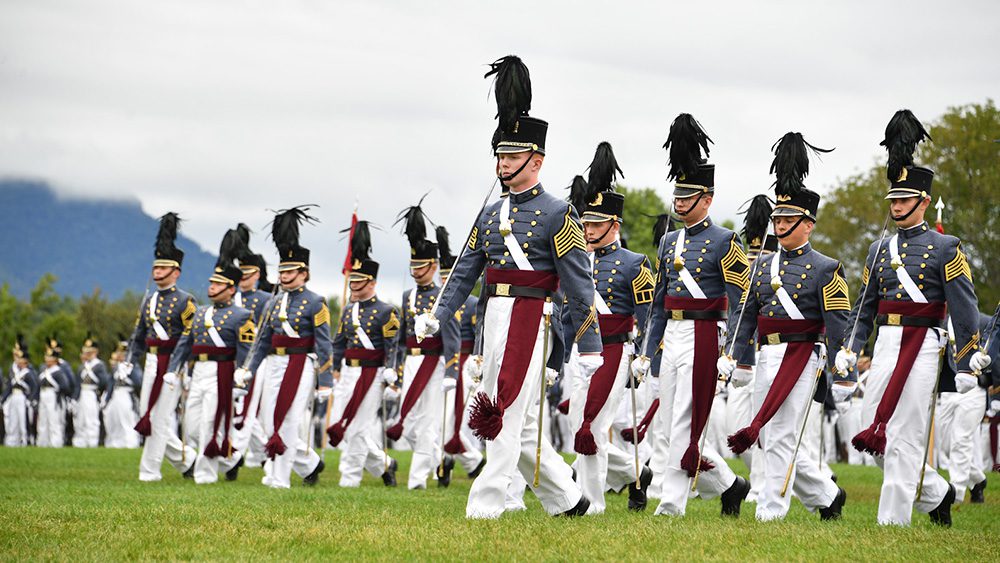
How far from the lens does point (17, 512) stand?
10.0 meters

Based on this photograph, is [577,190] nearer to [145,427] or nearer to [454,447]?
[454,447]

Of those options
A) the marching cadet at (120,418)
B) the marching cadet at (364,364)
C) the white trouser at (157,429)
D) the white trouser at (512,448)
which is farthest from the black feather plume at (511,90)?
the marching cadet at (120,418)

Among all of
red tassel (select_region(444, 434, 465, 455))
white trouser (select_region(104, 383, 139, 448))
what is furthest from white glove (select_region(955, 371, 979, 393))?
white trouser (select_region(104, 383, 139, 448))

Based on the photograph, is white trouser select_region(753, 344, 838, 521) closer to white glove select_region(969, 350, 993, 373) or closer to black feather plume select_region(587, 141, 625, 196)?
white glove select_region(969, 350, 993, 373)

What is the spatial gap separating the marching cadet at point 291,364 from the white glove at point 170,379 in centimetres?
88

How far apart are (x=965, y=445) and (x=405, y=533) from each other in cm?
892

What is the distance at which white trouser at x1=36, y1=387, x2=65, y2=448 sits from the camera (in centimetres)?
3388

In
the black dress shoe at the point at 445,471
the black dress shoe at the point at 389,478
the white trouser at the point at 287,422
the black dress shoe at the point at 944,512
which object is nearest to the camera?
the black dress shoe at the point at 944,512

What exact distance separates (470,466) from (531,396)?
803 centimetres

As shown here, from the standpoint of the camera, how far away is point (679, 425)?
35.7 ft

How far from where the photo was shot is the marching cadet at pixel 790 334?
10836 millimetres

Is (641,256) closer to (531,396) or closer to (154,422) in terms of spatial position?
(531,396)

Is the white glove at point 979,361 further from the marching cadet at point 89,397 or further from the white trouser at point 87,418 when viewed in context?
the white trouser at point 87,418

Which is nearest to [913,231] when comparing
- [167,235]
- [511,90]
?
[511,90]
